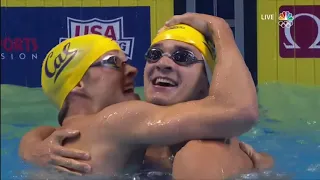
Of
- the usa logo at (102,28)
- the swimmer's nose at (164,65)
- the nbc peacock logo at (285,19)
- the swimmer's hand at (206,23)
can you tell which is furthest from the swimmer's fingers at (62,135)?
the nbc peacock logo at (285,19)

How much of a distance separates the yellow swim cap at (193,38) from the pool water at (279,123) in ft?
2.48

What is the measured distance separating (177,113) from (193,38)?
1.65 ft

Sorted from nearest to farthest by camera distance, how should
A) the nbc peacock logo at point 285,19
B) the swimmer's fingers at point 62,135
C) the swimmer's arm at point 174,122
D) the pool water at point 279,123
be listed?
the swimmer's arm at point 174,122 → the swimmer's fingers at point 62,135 → the pool water at point 279,123 → the nbc peacock logo at point 285,19

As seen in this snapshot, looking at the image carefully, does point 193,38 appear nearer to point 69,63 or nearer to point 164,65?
point 164,65

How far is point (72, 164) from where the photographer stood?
2.63m

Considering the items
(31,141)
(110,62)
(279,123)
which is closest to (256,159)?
(110,62)

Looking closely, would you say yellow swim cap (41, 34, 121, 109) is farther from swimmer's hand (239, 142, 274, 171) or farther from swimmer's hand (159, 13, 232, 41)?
swimmer's hand (239, 142, 274, 171)

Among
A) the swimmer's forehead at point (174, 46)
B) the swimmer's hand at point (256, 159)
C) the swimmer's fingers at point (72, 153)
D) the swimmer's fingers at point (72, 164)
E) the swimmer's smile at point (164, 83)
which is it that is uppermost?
the swimmer's forehead at point (174, 46)

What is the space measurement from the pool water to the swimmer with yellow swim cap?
67 cm

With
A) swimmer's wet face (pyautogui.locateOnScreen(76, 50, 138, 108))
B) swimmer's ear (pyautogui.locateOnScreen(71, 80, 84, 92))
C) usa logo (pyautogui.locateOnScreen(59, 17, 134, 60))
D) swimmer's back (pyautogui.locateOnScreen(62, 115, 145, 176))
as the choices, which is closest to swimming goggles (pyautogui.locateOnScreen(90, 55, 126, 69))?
swimmer's wet face (pyautogui.locateOnScreen(76, 50, 138, 108))

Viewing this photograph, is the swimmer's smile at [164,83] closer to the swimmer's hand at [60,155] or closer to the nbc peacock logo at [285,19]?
the swimmer's hand at [60,155]

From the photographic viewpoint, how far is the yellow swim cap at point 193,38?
2904 millimetres

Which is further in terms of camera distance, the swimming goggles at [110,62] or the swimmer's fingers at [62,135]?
the swimming goggles at [110,62]

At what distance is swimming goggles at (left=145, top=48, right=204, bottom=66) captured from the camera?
9.25 feet
